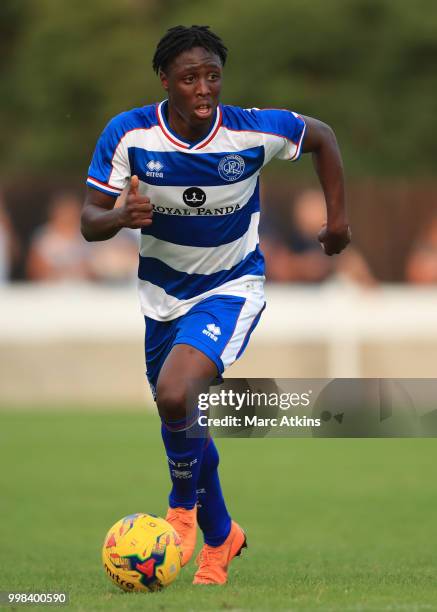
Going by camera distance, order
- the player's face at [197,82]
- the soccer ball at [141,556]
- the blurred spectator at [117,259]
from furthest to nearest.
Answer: the blurred spectator at [117,259]
the player's face at [197,82]
the soccer ball at [141,556]

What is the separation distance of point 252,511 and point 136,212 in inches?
192

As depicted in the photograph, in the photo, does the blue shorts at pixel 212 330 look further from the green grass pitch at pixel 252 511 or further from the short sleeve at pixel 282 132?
the green grass pitch at pixel 252 511

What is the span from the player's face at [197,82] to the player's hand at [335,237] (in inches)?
35.2

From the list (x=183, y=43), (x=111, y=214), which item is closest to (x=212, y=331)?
(x=111, y=214)

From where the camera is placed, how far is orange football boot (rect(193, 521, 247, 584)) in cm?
729

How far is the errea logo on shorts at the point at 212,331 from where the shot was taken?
6.99 metres

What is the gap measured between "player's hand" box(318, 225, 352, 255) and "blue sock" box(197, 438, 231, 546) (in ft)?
3.86

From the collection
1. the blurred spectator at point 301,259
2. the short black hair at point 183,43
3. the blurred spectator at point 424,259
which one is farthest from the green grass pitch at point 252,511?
the blurred spectator at point 424,259

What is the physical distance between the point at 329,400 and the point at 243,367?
10405mm

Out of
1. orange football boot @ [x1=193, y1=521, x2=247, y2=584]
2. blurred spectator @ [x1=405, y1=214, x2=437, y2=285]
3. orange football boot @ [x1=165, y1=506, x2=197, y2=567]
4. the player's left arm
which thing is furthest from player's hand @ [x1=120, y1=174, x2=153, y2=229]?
blurred spectator @ [x1=405, y1=214, x2=437, y2=285]

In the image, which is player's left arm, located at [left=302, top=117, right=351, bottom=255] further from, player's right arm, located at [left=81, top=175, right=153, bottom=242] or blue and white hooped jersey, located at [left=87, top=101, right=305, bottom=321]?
player's right arm, located at [left=81, top=175, right=153, bottom=242]

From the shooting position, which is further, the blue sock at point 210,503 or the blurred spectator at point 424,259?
the blurred spectator at point 424,259

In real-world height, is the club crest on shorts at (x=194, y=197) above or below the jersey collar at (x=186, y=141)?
below

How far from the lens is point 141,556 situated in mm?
6719
